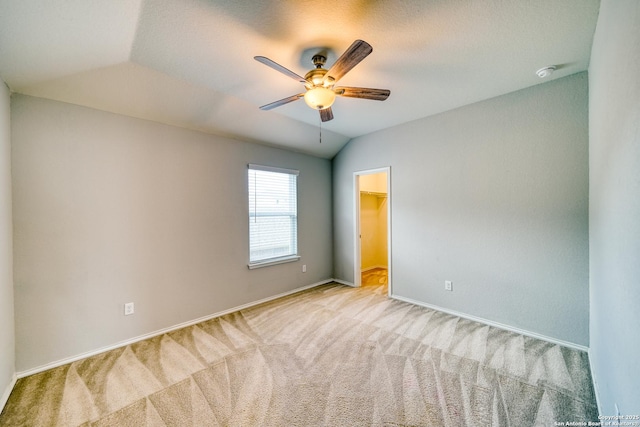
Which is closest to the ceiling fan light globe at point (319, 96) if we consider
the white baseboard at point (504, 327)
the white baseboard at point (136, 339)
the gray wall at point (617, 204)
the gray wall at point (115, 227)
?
the gray wall at point (617, 204)

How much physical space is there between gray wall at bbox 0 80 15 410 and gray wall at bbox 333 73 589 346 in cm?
400

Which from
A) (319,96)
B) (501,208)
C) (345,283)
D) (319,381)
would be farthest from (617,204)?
(345,283)

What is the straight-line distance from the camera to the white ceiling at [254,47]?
1533mm

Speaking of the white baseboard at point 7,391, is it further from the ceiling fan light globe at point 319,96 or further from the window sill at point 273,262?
the ceiling fan light globe at point 319,96

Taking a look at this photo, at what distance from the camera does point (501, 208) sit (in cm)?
281

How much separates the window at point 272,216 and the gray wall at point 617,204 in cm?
338

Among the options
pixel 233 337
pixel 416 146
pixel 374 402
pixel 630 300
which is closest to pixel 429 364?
pixel 374 402

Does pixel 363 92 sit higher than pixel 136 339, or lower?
higher

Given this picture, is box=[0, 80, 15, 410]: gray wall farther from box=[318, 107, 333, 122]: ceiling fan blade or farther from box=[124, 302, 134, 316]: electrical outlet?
box=[318, 107, 333, 122]: ceiling fan blade

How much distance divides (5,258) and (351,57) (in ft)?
9.77

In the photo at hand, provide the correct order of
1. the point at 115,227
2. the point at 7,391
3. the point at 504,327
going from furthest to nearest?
the point at 504,327
the point at 115,227
the point at 7,391

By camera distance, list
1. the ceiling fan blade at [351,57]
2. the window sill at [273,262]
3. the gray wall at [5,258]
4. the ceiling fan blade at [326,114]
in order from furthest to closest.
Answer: the window sill at [273,262] < the ceiling fan blade at [326,114] < the gray wall at [5,258] < the ceiling fan blade at [351,57]

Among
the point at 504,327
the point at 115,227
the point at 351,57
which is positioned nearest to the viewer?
the point at 351,57

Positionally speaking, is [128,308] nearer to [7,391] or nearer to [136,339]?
[136,339]
